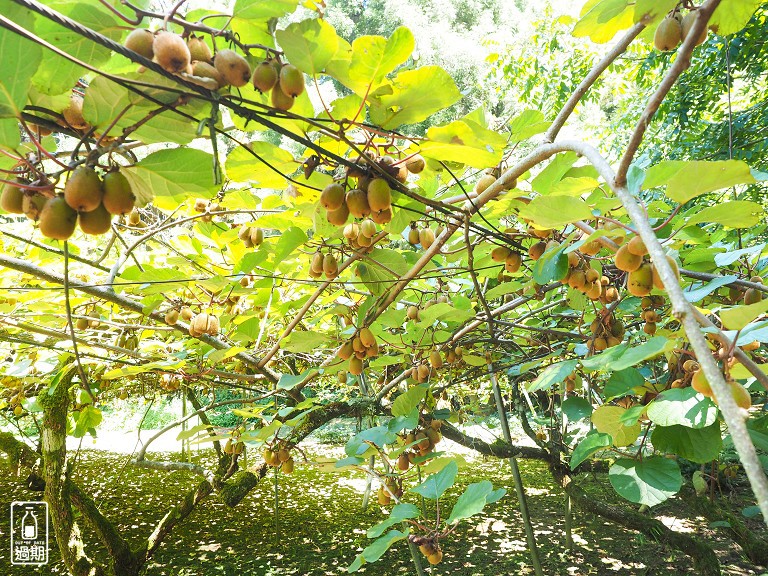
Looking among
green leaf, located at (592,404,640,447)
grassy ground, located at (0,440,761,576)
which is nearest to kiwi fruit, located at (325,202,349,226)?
green leaf, located at (592,404,640,447)

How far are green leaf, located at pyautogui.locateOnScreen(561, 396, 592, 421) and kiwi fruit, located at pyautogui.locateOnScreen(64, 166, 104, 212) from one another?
3.33 ft

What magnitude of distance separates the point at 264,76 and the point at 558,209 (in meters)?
0.35

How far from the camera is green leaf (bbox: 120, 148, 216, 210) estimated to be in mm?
471

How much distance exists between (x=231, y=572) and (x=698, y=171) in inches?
139

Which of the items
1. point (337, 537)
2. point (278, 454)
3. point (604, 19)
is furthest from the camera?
point (337, 537)

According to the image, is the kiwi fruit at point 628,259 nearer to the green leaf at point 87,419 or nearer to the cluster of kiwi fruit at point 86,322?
the cluster of kiwi fruit at point 86,322

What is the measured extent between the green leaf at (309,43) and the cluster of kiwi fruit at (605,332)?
775 millimetres

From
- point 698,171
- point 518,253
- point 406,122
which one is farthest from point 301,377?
point 698,171

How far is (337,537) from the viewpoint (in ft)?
11.5

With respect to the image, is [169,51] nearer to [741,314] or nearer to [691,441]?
[741,314]

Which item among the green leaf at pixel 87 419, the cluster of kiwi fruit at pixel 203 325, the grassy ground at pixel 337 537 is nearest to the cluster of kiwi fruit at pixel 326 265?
the cluster of kiwi fruit at pixel 203 325

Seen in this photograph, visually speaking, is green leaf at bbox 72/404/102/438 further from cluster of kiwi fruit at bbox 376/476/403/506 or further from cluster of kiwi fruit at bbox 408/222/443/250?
cluster of kiwi fruit at bbox 408/222/443/250

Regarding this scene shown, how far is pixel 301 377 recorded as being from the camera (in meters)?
1.19

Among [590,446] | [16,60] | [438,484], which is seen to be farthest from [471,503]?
[16,60]
